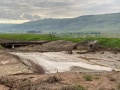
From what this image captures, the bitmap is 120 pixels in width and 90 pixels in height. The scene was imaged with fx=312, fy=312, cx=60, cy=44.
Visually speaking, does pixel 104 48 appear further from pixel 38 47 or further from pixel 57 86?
pixel 57 86

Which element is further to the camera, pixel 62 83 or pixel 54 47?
pixel 54 47

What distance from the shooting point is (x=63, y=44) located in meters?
76.6

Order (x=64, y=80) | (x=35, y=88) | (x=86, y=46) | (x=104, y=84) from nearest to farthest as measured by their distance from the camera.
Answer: (x=35, y=88) < (x=104, y=84) < (x=64, y=80) < (x=86, y=46)

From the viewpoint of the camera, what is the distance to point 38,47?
253 ft

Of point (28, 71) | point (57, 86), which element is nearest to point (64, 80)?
point (57, 86)

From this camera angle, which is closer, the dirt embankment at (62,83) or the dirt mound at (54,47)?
the dirt embankment at (62,83)

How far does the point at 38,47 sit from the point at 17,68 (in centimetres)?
4137

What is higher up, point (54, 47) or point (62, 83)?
point (62, 83)

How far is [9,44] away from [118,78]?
56.6 metres

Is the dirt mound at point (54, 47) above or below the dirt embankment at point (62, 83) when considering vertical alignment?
below

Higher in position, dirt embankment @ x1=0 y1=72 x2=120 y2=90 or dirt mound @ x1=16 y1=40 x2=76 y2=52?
dirt embankment @ x1=0 y1=72 x2=120 y2=90

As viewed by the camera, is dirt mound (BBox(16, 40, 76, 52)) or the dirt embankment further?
dirt mound (BBox(16, 40, 76, 52))

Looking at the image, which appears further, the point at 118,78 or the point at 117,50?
the point at 117,50

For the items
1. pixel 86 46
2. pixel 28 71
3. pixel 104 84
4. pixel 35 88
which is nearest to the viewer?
pixel 35 88
